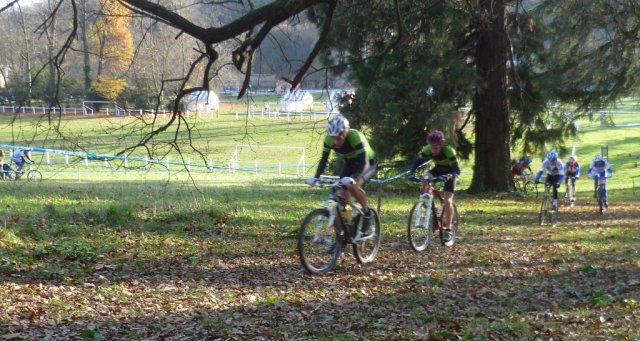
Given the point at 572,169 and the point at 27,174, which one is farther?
the point at 572,169

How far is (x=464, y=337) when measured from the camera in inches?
265

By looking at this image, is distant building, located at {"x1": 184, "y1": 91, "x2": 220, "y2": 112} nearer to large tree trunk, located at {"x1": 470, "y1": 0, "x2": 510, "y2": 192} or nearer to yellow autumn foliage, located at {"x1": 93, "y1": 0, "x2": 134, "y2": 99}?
yellow autumn foliage, located at {"x1": 93, "y1": 0, "x2": 134, "y2": 99}

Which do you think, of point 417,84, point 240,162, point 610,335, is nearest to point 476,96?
point 417,84

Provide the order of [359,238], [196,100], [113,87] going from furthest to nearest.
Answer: [113,87] → [359,238] → [196,100]

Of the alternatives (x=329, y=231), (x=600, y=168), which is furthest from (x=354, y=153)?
(x=600, y=168)

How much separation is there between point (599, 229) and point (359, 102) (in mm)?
7382

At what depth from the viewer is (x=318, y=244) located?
10164mm

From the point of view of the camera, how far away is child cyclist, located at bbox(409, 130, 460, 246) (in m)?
12.5

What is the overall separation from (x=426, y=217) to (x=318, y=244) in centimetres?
317

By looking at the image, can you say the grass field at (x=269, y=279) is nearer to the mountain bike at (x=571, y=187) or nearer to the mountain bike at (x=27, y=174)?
the mountain bike at (x=27, y=174)

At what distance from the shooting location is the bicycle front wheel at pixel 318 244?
9.80 m

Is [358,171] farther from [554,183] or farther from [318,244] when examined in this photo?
[554,183]

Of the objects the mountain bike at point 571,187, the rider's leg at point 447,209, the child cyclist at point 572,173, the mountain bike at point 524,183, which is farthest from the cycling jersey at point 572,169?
the rider's leg at point 447,209

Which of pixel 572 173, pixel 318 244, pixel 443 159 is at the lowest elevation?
pixel 318 244
